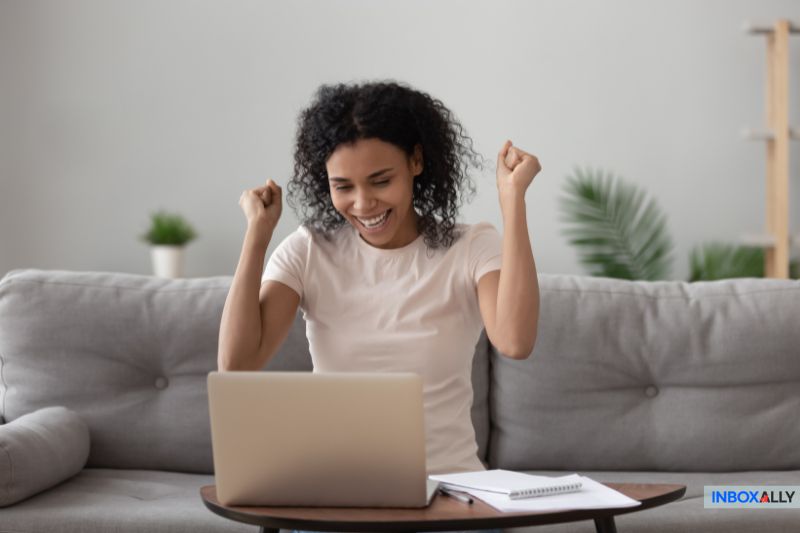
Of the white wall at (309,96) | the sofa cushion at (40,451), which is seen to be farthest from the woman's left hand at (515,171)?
the white wall at (309,96)

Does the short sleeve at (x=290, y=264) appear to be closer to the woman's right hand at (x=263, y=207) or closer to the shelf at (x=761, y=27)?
the woman's right hand at (x=263, y=207)

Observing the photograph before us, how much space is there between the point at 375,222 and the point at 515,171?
0.80ft

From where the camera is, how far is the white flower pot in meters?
3.47

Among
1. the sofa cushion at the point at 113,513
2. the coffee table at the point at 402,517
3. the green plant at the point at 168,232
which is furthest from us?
the green plant at the point at 168,232

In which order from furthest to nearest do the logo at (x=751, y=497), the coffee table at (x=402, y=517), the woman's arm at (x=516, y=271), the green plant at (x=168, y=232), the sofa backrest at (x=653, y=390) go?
the green plant at (x=168, y=232), the sofa backrest at (x=653, y=390), the logo at (x=751, y=497), the woman's arm at (x=516, y=271), the coffee table at (x=402, y=517)

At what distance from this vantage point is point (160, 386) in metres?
2.23

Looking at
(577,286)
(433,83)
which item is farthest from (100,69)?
(577,286)

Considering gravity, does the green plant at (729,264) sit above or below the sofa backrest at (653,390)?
above

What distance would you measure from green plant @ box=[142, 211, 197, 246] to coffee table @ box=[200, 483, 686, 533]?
7.94 ft

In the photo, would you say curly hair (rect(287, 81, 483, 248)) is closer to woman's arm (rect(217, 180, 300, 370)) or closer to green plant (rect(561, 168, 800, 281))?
woman's arm (rect(217, 180, 300, 370))

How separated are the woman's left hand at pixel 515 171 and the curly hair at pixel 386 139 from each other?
151mm

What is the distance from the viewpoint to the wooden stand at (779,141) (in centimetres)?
351

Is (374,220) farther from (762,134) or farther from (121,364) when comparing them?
(762,134)

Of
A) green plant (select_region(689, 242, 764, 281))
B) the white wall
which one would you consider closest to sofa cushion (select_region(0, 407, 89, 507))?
the white wall
